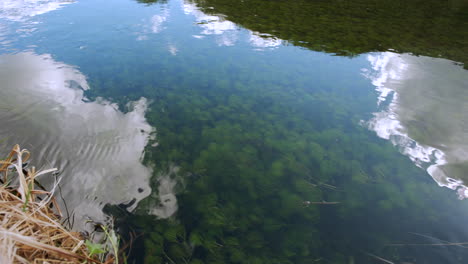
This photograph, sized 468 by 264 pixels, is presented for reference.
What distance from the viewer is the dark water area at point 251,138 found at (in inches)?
96.3

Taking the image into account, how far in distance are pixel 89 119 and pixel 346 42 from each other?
7.53 meters

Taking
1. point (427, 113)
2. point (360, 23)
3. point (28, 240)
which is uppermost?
point (360, 23)

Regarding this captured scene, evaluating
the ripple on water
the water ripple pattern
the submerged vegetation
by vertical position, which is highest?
the submerged vegetation

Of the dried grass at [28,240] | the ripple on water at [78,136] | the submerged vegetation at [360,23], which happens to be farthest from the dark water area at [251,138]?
the dried grass at [28,240]

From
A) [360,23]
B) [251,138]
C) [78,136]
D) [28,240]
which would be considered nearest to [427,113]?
[251,138]

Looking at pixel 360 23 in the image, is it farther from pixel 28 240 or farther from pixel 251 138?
pixel 28 240

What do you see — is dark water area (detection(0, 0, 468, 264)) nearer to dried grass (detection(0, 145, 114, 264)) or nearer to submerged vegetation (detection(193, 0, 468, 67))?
submerged vegetation (detection(193, 0, 468, 67))

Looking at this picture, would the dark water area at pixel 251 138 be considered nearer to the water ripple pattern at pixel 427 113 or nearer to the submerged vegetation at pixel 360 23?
the water ripple pattern at pixel 427 113

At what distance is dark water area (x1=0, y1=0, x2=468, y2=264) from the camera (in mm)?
2447

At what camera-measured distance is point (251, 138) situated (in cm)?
371

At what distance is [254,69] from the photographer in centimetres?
579

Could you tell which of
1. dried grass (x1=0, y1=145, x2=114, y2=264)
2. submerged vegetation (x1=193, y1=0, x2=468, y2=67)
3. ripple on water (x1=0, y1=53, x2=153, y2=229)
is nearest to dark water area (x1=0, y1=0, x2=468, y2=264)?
ripple on water (x1=0, y1=53, x2=153, y2=229)

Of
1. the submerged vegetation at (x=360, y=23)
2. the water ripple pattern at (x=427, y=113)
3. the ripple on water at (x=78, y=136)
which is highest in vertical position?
the submerged vegetation at (x=360, y=23)

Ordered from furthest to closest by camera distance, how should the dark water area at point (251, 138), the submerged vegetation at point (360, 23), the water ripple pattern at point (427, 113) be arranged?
the submerged vegetation at point (360, 23), the water ripple pattern at point (427, 113), the dark water area at point (251, 138)
